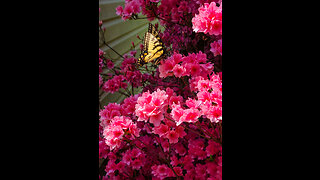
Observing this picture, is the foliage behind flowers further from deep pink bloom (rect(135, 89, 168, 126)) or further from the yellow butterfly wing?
the yellow butterfly wing

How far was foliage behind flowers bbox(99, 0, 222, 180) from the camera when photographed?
87cm

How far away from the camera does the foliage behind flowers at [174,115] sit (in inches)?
34.1

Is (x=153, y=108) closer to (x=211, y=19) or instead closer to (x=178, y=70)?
(x=178, y=70)

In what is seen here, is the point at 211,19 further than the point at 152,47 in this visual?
No

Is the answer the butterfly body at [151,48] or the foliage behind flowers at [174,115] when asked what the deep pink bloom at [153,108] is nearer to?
the foliage behind flowers at [174,115]

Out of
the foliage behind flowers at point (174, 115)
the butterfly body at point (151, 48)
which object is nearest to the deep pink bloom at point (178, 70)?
the foliage behind flowers at point (174, 115)

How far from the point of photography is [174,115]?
859 mm
